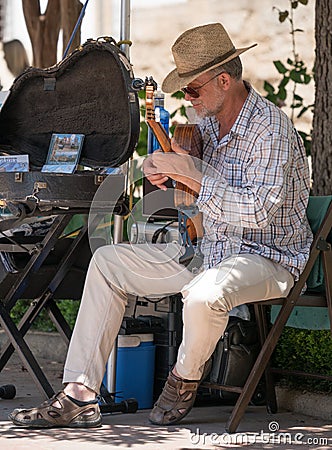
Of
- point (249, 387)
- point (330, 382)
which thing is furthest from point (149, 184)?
point (330, 382)

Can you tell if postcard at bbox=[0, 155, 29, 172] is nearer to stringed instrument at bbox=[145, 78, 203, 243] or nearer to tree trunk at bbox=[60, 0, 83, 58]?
stringed instrument at bbox=[145, 78, 203, 243]

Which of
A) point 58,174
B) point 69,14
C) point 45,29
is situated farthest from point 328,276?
point 45,29

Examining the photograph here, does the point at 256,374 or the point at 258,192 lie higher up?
the point at 258,192

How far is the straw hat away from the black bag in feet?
3.60

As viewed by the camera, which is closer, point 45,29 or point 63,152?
point 63,152

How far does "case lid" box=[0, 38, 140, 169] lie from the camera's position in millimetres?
4098

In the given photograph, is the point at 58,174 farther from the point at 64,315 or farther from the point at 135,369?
the point at 64,315

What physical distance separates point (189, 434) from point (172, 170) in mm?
1010

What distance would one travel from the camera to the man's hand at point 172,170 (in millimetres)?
3693

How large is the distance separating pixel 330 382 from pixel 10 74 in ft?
21.2

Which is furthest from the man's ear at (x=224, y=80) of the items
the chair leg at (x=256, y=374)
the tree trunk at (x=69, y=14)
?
the tree trunk at (x=69, y=14)

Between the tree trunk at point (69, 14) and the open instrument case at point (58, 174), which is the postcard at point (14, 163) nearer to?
the open instrument case at point (58, 174)

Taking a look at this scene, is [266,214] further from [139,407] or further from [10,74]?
[10,74]

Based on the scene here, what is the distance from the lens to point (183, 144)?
396 centimetres
